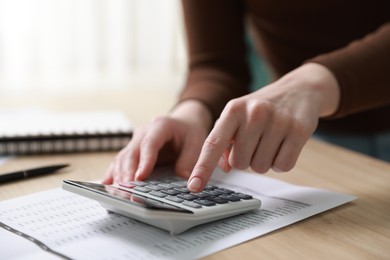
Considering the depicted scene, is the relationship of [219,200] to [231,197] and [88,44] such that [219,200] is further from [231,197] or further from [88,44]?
[88,44]

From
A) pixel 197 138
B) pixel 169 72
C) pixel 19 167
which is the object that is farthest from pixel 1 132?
pixel 169 72

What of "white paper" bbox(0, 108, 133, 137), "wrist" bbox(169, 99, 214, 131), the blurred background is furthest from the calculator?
the blurred background

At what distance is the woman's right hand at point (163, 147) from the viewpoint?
68 cm

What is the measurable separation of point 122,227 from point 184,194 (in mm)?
72

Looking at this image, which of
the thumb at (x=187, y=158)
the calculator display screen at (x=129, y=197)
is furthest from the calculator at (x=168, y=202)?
the thumb at (x=187, y=158)

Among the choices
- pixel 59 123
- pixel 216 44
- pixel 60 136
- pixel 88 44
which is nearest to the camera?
pixel 60 136

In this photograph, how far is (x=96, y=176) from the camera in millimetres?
739

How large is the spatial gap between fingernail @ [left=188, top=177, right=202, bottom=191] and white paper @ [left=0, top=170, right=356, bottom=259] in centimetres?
5

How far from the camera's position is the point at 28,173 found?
71 cm

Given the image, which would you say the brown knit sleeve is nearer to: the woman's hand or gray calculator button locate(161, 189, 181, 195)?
the woman's hand

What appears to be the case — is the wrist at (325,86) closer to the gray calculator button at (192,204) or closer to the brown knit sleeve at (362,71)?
the brown knit sleeve at (362,71)

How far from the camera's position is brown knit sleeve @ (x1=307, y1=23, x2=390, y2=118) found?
0.71m

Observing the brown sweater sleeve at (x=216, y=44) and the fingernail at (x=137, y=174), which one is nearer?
the fingernail at (x=137, y=174)

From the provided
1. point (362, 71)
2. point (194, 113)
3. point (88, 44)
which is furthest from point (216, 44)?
point (88, 44)
